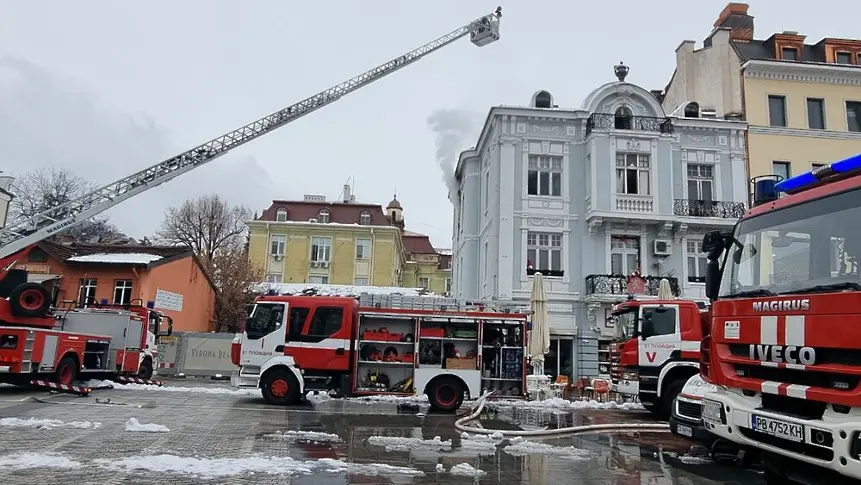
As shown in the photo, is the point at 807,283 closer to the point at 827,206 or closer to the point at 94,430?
the point at 827,206

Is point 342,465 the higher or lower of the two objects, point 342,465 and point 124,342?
the lower

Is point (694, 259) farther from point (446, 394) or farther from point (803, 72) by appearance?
point (446, 394)

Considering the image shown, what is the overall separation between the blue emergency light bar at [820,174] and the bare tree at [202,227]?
47664 mm

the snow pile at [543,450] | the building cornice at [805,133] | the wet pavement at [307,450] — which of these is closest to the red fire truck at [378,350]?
A: the wet pavement at [307,450]

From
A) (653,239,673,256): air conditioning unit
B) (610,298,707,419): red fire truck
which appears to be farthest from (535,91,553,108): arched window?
(610,298,707,419): red fire truck

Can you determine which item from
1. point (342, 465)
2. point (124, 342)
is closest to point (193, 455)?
point (342, 465)

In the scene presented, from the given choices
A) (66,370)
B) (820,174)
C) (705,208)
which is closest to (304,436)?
(820,174)

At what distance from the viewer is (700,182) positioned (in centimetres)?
2670

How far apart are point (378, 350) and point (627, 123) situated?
1700 cm

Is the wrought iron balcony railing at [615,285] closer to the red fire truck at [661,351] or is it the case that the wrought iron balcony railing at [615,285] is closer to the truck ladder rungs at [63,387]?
the red fire truck at [661,351]

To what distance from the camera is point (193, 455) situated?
8461 mm

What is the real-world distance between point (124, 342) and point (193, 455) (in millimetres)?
13474

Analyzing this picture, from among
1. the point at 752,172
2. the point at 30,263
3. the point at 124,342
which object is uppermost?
the point at 752,172

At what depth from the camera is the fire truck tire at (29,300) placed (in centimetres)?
1602
